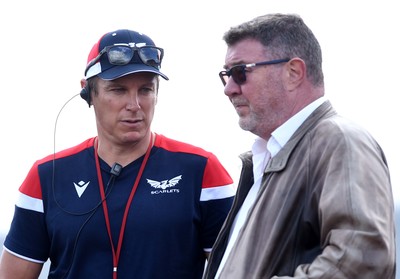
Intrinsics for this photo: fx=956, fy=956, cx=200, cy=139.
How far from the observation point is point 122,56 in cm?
522

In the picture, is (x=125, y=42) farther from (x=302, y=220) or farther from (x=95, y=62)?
(x=302, y=220)

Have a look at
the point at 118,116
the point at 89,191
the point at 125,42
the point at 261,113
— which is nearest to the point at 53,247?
the point at 89,191

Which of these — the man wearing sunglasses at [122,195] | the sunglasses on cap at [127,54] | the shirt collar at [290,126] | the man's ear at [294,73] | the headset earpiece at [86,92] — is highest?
the sunglasses on cap at [127,54]

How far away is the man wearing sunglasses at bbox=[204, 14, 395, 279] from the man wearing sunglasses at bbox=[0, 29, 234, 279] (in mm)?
609

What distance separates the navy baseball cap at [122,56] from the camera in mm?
5172

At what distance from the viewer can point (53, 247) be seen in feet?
17.2

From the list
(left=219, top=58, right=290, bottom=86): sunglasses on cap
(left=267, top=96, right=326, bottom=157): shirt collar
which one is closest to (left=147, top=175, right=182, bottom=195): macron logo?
(left=219, top=58, right=290, bottom=86): sunglasses on cap

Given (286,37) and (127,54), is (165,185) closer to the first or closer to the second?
(127,54)

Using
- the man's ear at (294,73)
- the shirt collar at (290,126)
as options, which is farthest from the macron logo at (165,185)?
the man's ear at (294,73)

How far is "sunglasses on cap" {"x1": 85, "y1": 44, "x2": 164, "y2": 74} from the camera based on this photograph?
5195mm

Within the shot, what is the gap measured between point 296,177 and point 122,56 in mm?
1634

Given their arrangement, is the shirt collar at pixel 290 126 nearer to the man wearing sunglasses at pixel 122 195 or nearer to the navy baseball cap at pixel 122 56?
the man wearing sunglasses at pixel 122 195

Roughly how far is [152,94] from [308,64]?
121 centimetres

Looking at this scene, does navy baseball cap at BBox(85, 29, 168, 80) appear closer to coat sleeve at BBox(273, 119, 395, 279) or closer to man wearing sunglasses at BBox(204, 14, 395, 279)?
man wearing sunglasses at BBox(204, 14, 395, 279)
